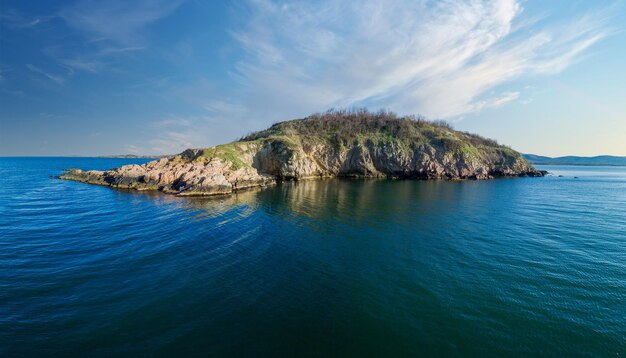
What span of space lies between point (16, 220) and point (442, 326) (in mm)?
45447

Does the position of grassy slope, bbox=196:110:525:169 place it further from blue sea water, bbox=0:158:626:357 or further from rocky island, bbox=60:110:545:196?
blue sea water, bbox=0:158:626:357

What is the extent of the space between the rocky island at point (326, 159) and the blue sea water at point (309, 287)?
28851 millimetres

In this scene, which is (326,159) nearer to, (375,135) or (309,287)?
(375,135)

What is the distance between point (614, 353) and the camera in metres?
10.6

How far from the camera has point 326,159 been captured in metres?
98.2

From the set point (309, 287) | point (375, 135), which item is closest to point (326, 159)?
point (375, 135)

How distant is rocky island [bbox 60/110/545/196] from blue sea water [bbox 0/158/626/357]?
28851mm

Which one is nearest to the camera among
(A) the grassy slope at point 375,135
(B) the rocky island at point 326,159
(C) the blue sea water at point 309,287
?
(C) the blue sea water at point 309,287

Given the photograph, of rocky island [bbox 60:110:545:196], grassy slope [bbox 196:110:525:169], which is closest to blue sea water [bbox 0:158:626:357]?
rocky island [bbox 60:110:545:196]

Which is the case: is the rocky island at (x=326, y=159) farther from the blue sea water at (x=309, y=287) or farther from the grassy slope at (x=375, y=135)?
the blue sea water at (x=309, y=287)

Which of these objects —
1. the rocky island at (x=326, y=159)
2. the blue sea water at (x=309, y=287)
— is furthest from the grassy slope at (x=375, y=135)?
the blue sea water at (x=309, y=287)

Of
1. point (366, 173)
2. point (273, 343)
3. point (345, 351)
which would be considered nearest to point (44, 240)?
point (273, 343)

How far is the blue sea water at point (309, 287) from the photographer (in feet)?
36.4

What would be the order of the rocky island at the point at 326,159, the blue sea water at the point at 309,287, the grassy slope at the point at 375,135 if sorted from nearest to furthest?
the blue sea water at the point at 309,287
the rocky island at the point at 326,159
the grassy slope at the point at 375,135
